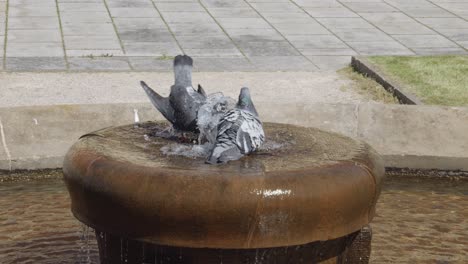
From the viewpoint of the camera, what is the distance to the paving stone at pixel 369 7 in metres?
15.7

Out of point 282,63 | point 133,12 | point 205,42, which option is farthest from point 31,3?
point 282,63

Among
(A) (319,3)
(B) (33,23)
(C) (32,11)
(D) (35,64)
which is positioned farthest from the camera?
(A) (319,3)

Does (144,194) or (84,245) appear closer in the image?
(144,194)

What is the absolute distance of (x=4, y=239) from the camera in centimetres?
690

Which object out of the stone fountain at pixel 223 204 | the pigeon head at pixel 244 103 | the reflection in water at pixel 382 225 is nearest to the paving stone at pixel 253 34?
the reflection in water at pixel 382 225

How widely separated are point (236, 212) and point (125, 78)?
21.5 feet

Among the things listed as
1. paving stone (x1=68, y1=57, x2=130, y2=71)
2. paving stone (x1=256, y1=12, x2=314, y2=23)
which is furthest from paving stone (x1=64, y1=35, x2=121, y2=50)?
paving stone (x1=256, y1=12, x2=314, y2=23)

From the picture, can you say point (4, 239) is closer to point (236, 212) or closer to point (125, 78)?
point (236, 212)

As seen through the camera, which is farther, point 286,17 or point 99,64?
point 286,17

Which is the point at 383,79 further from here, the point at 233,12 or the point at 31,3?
the point at 31,3

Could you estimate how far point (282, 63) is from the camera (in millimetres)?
12195

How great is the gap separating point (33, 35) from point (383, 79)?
4983mm

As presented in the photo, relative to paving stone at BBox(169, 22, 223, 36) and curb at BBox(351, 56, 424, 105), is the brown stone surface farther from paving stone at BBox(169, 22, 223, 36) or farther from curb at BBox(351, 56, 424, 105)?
paving stone at BBox(169, 22, 223, 36)

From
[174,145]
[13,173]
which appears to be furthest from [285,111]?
[174,145]
